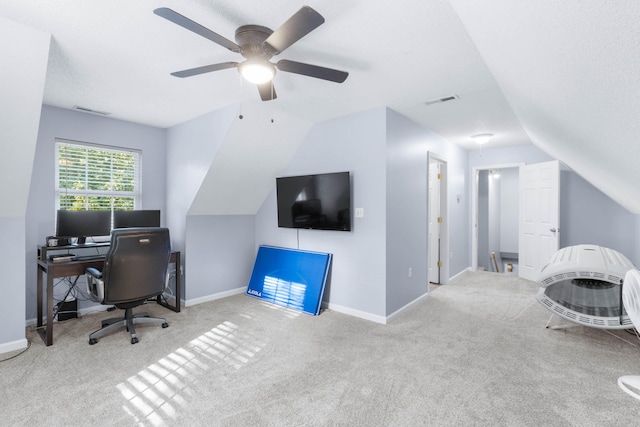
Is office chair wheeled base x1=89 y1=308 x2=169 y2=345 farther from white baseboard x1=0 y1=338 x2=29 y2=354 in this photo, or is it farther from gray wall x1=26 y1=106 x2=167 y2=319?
gray wall x1=26 y1=106 x2=167 y2=319

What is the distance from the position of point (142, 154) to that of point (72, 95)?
1192 millimetres

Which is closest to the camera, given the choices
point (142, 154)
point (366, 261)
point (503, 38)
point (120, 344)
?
point (503, 38)

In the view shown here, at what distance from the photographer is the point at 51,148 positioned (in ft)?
11.6

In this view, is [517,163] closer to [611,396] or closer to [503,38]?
[611,396]

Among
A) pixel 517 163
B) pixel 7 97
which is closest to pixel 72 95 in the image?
pixel 7 97

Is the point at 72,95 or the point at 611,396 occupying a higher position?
the point at 72,95

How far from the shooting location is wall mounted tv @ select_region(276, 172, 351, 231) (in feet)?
11.8

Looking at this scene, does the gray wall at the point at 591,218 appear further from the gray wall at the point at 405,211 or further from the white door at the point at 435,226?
the gray wall at the point at 405,211

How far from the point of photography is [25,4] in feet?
5.90

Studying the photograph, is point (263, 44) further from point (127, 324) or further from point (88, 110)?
point (88, 110)

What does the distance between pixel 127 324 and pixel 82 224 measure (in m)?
1.32

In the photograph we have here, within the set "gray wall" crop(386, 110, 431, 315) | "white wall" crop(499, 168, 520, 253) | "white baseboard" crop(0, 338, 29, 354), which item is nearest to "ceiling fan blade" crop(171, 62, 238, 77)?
"gray wall" crop(386, 110, 431, 315)

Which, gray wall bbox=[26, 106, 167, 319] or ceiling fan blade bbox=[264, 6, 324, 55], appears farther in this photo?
gray wall bbox=[26, 106, 167, 319]

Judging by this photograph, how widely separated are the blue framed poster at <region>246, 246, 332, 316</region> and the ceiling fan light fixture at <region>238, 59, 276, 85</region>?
7.58 feet
